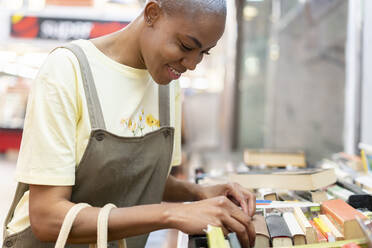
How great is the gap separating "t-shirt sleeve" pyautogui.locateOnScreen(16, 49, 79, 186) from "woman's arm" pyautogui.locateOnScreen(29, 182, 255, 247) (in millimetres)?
38

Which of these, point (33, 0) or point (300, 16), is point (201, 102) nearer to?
point (300, 16)

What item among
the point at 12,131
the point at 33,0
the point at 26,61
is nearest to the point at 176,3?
the point at 33,0

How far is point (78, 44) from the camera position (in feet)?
3.50

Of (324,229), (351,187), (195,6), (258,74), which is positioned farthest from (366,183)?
(258,74)

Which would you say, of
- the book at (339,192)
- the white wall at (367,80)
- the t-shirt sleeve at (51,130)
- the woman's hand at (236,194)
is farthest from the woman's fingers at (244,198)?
the white wall at (367,80)

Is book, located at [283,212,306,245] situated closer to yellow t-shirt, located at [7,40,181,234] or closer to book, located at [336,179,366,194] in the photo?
book, located at [336,179,366,194]

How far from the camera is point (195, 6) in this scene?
3.15 ft

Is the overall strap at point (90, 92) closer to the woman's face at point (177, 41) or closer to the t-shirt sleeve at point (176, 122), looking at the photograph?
the woman's face at point (177, 41)

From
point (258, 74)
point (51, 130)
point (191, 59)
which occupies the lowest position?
point (51, 130)

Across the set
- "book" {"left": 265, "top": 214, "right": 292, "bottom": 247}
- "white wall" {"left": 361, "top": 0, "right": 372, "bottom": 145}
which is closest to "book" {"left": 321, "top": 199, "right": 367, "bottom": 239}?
"book" {"left": 265, "top": 214, "right": 292, "bottom": 247}

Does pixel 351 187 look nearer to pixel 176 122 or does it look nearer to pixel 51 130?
pixel 176 122

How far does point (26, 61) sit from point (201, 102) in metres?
4.09

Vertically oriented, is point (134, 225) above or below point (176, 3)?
below

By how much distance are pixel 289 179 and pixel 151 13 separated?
0.69m
